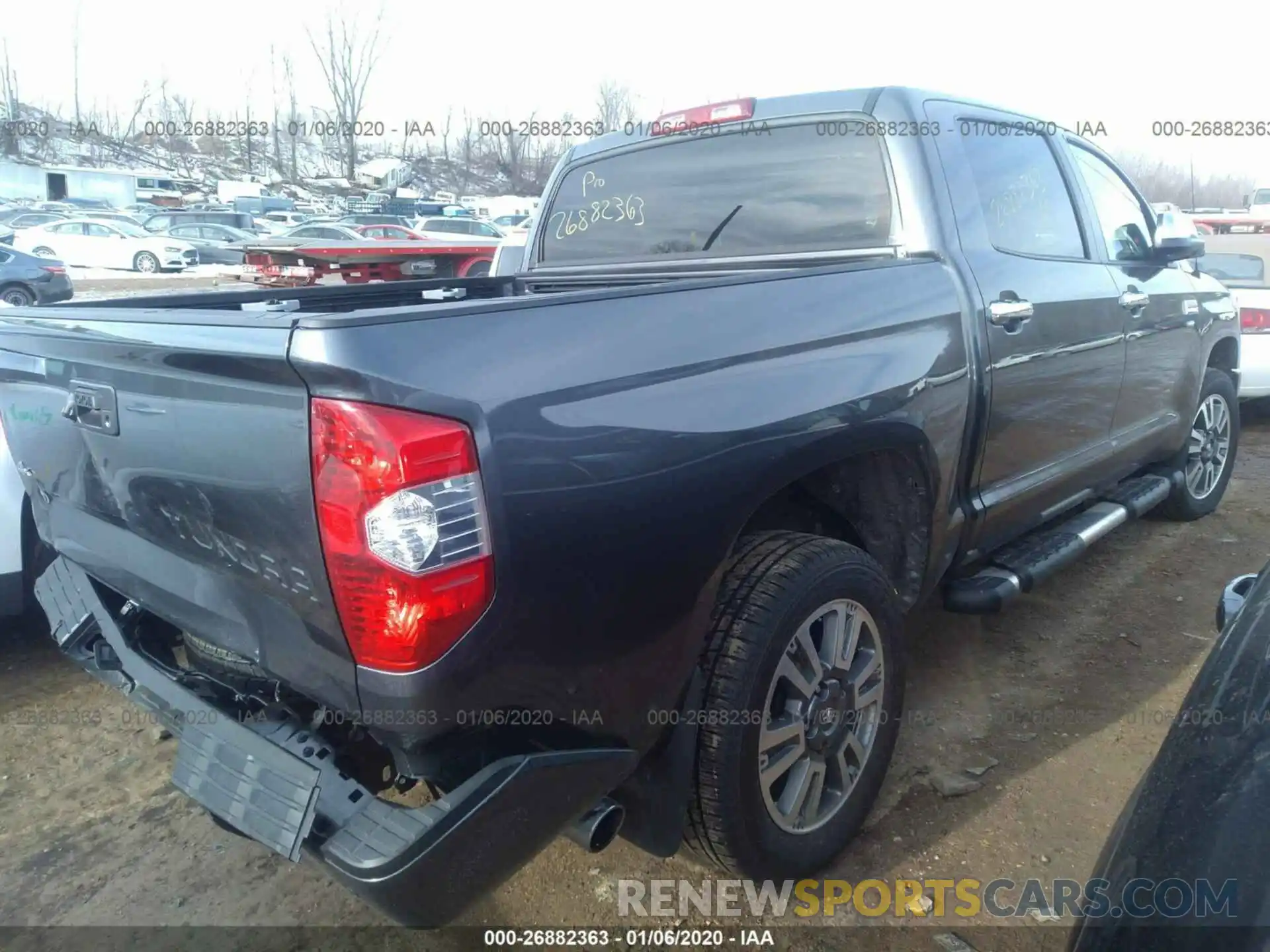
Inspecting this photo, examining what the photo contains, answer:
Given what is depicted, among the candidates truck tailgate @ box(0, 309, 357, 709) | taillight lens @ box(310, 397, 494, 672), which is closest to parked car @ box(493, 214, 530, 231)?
truck tailgate @ box(0, 309, 357, 709)

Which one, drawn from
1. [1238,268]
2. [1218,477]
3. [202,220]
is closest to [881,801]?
[1218,477]

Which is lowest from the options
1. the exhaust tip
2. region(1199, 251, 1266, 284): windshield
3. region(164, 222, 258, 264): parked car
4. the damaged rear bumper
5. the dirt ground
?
the dirt ground

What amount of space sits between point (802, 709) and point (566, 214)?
8.22 ft

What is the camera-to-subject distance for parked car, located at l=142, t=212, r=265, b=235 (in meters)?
29.5

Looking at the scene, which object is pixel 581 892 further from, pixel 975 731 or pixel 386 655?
pixel 975 731

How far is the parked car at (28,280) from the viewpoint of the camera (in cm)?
1591

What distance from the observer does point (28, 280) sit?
52.6 ft

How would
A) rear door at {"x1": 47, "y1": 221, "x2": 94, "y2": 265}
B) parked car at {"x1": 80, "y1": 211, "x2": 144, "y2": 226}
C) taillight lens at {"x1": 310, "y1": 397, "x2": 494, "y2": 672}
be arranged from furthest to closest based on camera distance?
parked car at {"x1": 80, "y1": 211, "x2": 144, "y2": 226} → rear door at {"x1": 47, "y1": 221, "x2": 94, "y2": 265} → taillight lens at {"x1": 310, "y1": 397, "x2": 494, "y2": 672}

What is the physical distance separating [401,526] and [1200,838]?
1.23 metres

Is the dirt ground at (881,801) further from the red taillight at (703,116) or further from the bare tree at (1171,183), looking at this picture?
the bare tree at (1171,183)

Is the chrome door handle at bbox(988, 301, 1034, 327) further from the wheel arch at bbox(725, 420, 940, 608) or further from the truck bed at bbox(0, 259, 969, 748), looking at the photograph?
the truck bed at bbox(0, 259, 969, 748)

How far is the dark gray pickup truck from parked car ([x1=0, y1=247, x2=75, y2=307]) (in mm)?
15618

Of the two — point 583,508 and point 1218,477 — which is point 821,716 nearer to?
point 583,508

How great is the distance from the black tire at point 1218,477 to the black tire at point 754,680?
3228mm
